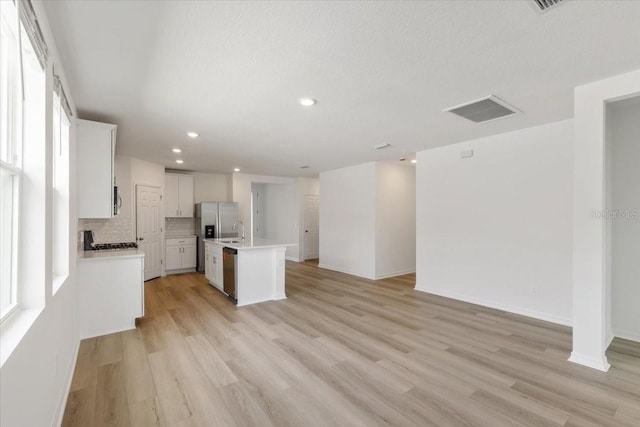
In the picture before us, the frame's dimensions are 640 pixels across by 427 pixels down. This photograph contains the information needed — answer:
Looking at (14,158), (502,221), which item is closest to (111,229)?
(14,158)

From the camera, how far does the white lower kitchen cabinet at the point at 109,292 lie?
3.37 meters

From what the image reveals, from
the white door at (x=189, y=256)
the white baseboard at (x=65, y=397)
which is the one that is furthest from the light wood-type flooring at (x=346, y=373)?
the white door at (x=189, y=256)

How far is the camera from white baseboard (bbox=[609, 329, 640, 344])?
10.7ft

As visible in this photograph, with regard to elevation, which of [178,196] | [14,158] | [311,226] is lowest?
[311,226]

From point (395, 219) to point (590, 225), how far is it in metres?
4.03

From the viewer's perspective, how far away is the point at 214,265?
5602 mm

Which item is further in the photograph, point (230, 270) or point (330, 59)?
point (230, 270)

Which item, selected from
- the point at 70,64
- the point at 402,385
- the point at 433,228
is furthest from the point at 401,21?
the point at 433,228

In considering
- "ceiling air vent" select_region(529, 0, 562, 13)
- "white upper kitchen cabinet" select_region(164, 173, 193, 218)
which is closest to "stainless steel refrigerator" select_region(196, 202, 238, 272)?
"white upper kitchen cabinet" select_region(164, 173, 193, 218)

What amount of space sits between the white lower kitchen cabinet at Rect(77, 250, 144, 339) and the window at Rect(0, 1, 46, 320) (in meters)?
2.13

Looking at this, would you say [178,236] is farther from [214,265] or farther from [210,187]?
[214,265]

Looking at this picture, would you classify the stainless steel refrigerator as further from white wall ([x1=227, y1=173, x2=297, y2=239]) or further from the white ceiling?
the white ceiling

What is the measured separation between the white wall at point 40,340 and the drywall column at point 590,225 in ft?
13.1

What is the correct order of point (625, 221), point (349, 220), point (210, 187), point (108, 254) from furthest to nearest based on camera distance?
point (210, 187)
point (349, 220)
point (108, 254)
point (625, 221)
